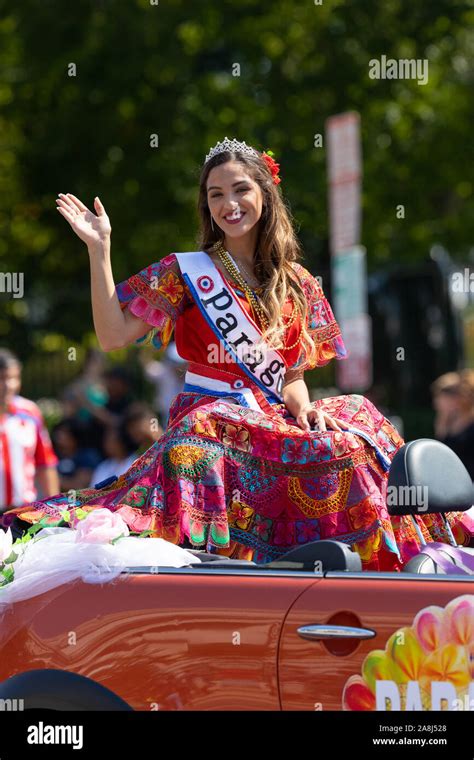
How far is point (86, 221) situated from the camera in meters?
4.71

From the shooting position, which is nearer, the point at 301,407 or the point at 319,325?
the point at 301,407

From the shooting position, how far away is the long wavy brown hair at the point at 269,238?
4.95 meters

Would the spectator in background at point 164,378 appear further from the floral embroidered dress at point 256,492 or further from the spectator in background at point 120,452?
the floral embroidered dress at point 256,492

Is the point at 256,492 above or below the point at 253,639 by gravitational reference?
above

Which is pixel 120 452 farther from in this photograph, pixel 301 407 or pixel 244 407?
pixel 244 407

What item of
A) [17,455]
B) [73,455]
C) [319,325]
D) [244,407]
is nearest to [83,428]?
[73,455]

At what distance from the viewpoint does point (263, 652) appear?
351 centimetres

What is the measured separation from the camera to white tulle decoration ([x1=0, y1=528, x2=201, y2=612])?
3.89 metres

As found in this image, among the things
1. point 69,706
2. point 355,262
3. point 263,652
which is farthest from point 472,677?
point 355,262

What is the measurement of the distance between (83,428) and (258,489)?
860 centimetres

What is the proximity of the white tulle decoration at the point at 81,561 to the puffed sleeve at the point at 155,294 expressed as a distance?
1015 millimetres

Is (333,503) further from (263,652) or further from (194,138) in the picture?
(194,138)

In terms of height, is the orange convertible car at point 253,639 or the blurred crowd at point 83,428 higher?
the blurred crowd at point 83,428

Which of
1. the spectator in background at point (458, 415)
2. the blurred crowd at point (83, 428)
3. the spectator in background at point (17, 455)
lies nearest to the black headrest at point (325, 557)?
the blurred crowd at point (83, 428)
